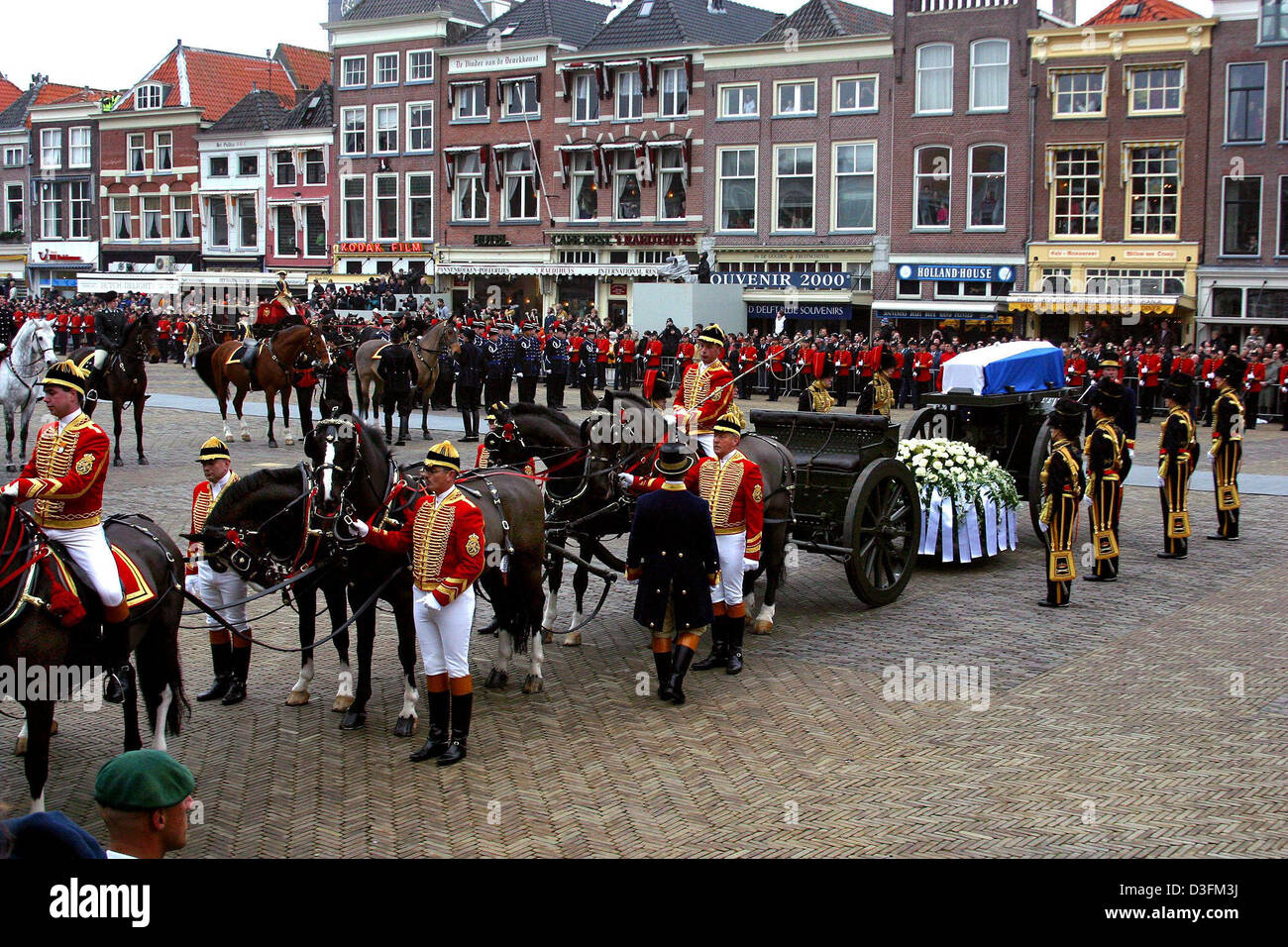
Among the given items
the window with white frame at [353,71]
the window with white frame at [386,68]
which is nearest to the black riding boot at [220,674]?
the window with white frame at [386,68]

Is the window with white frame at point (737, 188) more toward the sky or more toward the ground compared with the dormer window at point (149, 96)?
more toward the ground

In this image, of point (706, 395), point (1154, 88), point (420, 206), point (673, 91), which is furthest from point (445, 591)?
point (420, 206)

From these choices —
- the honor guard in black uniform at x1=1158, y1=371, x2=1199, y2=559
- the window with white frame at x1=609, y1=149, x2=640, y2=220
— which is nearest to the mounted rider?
the honor guard in black uniform at x1=1158, y1=371, x2=1199, y2=559

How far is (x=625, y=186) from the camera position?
1823 inches

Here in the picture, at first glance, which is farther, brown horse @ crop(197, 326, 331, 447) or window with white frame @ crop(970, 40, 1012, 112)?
window with white frame @ crop(970, 40, 1012, 112)

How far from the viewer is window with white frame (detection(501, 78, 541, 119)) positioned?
4800 cm

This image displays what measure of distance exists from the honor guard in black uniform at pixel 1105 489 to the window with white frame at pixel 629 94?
113 feet

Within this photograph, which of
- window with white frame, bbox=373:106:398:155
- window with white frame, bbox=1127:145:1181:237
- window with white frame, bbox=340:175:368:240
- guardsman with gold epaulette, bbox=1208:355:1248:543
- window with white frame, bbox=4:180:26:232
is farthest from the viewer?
window with white frame, bbox=4:180:26:232

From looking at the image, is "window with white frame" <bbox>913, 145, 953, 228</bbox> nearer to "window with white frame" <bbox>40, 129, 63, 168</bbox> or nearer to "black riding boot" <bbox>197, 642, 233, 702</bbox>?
"black riding boot" <bbox>197, 642, 233, 702</bbox>

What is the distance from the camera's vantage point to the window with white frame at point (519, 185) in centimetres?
4878

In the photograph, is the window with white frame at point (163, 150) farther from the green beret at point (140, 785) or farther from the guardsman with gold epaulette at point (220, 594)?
the green beret at point (140, 785)

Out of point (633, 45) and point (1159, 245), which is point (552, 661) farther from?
point (633, 45)

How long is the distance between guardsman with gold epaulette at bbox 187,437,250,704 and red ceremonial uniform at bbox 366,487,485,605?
174 centimetres

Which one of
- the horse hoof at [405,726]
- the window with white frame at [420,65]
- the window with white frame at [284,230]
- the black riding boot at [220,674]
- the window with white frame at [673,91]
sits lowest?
the horse hoof at [405,726]
